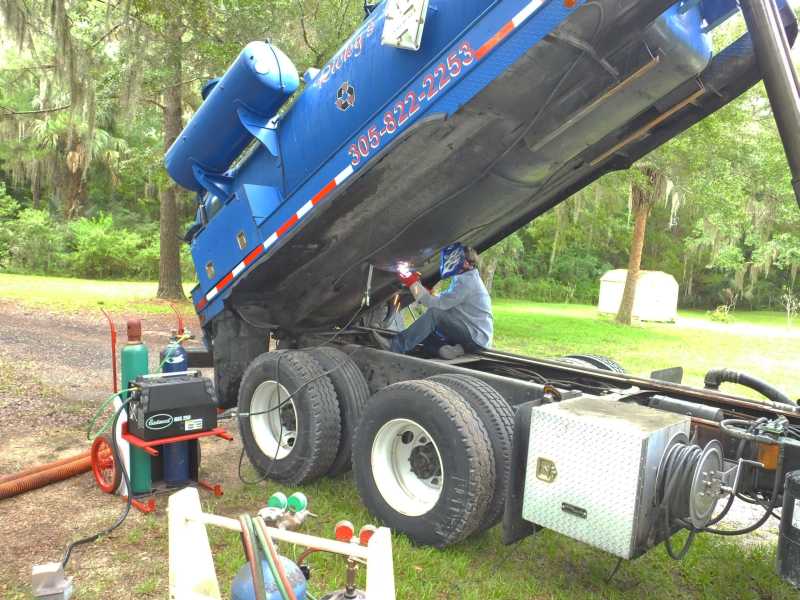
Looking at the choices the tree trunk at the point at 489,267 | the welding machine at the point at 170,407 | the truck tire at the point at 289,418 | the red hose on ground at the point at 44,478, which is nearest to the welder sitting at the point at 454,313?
the truck tire at the point at 289,418

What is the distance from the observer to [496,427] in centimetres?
363

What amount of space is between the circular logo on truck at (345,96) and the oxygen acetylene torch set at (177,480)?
1985 millimetres

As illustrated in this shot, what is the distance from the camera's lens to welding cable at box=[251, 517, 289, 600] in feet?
6.75

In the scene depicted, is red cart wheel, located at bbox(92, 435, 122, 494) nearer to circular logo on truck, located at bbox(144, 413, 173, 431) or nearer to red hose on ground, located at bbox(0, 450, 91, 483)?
red hose on ground, located at bbox(0, 450, 91, 483)

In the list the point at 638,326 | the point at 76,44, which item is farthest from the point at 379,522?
the point at 638,326

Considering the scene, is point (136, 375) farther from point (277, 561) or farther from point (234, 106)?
point (277, 561)

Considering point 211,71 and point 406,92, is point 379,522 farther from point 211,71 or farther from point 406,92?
point 211,71

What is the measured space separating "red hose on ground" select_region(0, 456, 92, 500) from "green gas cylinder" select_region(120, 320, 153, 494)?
68 centimetres

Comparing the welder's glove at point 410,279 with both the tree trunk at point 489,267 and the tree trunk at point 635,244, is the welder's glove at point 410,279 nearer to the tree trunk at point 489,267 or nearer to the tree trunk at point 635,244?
the tree trunk at point 489,267

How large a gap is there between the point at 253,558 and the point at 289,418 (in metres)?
2.84

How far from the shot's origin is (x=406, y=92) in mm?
3689

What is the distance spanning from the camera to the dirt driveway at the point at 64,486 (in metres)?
3.41

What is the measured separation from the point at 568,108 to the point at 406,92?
0.91m

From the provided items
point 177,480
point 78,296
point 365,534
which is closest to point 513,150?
point 365,534
